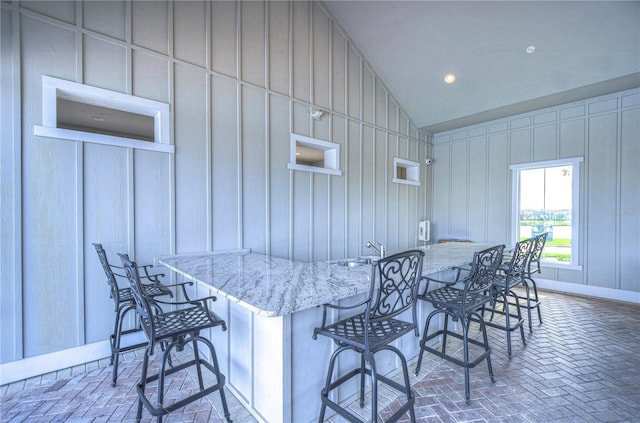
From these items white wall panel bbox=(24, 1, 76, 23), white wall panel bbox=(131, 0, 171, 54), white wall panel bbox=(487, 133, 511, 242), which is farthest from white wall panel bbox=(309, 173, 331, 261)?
white wall panel bbox=(487, 133, 511, 242)

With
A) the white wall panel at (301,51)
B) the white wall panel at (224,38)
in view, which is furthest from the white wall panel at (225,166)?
the white wall panel at (301,51)

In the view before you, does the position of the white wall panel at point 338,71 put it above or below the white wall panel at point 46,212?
above

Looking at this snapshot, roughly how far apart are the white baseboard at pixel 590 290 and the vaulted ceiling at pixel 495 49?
10.2 feet

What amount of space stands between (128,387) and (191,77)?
3.07m

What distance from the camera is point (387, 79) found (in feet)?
18.2

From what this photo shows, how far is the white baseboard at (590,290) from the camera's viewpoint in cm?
429

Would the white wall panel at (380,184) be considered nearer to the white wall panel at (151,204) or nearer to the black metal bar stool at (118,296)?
the white wall panel at (151,204)

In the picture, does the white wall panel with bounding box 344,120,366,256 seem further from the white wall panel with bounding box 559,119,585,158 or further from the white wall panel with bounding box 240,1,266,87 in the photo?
the white wall panel with bounding box 559,119,585,158

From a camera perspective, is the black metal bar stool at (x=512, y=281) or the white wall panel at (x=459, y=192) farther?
the white wall panel at (x=459, y=192)

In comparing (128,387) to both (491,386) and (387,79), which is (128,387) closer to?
(491,386)

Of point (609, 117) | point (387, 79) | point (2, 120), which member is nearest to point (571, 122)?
point (609, 117)

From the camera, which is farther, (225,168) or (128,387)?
(225,168)

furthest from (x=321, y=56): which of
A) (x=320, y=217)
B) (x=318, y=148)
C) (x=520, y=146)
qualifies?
(x=520, y=146)

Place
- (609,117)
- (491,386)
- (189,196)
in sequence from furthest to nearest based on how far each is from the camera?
(609,117)
(189,196)
(491,386)
